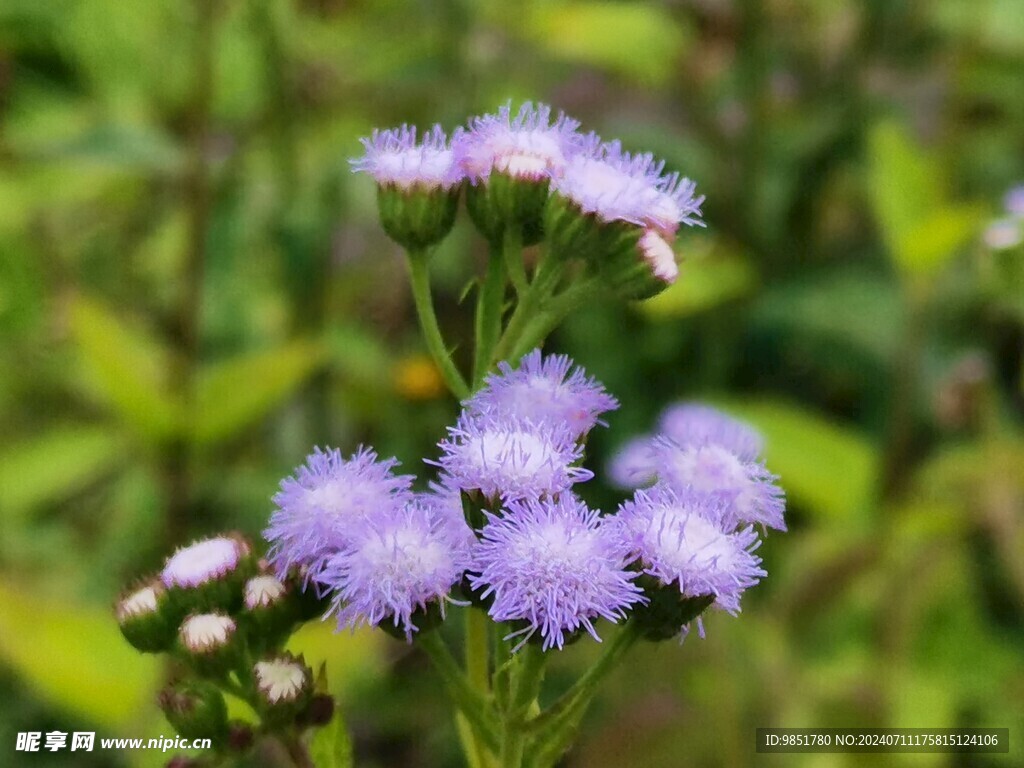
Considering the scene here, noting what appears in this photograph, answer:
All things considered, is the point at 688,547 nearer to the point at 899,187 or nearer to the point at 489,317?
the point at 489,317

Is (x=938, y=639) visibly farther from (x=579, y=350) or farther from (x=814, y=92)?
(x=814, y=92)

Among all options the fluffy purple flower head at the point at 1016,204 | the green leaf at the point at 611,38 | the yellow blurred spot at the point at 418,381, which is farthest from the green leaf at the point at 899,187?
the yellow blurred spot at the point at 418,381

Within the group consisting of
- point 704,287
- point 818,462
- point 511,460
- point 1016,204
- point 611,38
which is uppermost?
point 611,38

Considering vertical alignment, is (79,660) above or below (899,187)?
below

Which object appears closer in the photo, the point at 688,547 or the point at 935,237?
the point at 688,547

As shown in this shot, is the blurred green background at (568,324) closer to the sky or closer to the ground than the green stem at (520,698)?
closer to the sky

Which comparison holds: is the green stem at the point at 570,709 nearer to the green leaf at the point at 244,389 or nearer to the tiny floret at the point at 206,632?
the tiny floret at the point at 206,632

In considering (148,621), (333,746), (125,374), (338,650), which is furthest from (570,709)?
(125,374)
